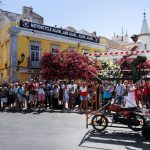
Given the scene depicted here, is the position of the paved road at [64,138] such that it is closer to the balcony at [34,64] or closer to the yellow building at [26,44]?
the yellow building at [26,44]

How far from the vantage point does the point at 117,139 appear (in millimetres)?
9438

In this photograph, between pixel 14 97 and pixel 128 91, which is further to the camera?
pixel 14 97

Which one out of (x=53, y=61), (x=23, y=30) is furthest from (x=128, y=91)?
(x=23, y=30)

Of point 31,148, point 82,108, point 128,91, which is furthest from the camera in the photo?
point 82,108

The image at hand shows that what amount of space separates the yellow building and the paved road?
16284 millimetres

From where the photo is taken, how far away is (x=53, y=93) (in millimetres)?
18438

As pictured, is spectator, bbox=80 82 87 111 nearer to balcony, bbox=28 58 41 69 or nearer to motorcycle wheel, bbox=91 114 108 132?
motorcycle wheel, bbox=91 114 108 132

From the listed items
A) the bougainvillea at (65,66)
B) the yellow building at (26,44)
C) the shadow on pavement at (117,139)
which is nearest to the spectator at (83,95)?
the bougainvillea at (65,66)

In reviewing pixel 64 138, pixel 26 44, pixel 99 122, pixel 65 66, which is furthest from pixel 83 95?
pixel 26 44

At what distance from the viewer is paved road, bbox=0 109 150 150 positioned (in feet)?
27.5

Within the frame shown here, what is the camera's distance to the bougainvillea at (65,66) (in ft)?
79.9

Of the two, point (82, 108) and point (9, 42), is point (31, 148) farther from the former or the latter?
point (9, 42)

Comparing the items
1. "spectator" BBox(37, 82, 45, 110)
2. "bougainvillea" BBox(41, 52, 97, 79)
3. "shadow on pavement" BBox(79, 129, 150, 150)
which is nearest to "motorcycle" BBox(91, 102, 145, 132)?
"shadow on pavement" BBox(79, 129, 150, 150)

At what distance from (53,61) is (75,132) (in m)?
15.3
